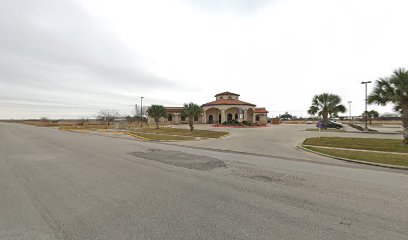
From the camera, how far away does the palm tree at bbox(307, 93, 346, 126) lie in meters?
35.0

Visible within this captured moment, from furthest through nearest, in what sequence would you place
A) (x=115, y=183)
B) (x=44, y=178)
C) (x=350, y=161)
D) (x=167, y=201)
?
(x=350, y=161), (x=44, y=178), (x=115, y=183), (x=167, y=201)

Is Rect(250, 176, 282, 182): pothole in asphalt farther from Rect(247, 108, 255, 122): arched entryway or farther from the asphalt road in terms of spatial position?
Rect(247, 108, 255, 122): arched entryway

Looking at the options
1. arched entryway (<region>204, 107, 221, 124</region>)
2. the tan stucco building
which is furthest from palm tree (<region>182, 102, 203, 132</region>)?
arched entryway (<region>204, 107, 221, 124</region>)

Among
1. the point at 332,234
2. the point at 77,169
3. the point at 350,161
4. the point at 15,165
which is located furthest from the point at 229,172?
the point at 15,165

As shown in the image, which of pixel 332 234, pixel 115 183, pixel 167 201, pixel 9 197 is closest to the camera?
pixel 332 234

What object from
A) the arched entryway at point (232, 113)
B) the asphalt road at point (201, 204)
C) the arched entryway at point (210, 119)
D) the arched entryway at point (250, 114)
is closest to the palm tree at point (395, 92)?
the asphalt road at point (201, 204)

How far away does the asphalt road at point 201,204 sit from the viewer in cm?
343

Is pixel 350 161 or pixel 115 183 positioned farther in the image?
pixel 350 161

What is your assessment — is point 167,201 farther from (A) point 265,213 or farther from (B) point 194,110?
(B) point 194,110

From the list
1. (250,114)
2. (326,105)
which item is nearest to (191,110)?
(326,105)

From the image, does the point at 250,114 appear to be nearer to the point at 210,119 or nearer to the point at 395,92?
the point at 210,119

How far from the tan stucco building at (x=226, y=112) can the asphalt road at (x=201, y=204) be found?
1710 inches

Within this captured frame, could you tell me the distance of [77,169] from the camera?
7855mm

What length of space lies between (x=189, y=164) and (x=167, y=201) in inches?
166
